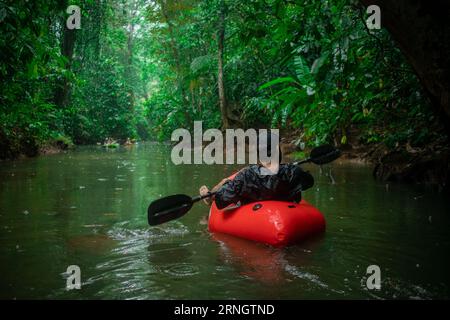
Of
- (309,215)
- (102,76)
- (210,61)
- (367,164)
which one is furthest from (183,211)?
(102,76)

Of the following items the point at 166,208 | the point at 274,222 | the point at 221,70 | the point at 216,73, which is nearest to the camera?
the point at 274,222

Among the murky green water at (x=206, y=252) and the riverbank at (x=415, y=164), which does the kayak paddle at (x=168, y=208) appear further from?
the riverbank at (x=415, y=164)

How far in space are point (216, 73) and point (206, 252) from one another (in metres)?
15.6

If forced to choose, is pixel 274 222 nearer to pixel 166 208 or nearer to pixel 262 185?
pixel 262 185

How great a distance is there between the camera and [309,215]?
4.04 m

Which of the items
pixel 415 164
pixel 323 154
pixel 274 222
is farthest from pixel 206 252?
pixel 415 164

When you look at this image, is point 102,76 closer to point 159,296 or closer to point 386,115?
point 386,115

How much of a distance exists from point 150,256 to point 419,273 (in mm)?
2027

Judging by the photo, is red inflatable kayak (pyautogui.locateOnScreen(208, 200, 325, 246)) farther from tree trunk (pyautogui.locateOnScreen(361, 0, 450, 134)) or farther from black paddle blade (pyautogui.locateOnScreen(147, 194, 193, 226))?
tree trunk (pyautogui.locateOnScreen(361, 0, 450, 134))

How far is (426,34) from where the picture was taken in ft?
9.17

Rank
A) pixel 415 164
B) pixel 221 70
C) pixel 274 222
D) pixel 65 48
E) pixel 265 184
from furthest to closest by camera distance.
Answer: pixel 65 48 → pixel 221 70 → pixel 415 164 → pixel 265 184 → pixel 274 222

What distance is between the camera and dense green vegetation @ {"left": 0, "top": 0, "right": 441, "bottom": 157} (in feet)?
13.0

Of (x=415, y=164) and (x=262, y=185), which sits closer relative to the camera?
(x=262, y=185)

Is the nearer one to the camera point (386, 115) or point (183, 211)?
point (183, 211)
